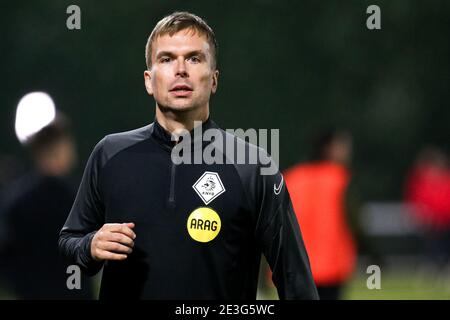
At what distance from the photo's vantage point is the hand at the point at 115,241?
164 inches

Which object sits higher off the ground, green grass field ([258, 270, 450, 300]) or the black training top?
the black training top

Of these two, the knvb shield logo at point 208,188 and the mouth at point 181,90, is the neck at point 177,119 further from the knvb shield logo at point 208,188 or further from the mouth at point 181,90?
the knvb shield logo at point 208,188

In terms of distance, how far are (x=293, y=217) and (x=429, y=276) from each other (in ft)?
50.5

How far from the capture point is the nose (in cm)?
453

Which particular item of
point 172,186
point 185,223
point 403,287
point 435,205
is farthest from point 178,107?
point 435,205

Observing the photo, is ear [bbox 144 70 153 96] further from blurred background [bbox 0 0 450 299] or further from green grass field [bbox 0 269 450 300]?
blurred background [bbox 0 0 450 299]

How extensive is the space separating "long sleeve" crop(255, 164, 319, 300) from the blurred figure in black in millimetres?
2685

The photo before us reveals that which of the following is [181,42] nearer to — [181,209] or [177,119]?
[177,119]

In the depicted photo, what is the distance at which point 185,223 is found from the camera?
14.5 ft

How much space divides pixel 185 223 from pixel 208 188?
185 mm

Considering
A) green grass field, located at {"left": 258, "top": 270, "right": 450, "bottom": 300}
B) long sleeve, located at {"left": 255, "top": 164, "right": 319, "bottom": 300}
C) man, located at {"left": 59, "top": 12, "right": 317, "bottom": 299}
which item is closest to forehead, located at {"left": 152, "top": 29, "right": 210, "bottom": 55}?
man, located at {"left": 59, "top": 12, "right": 317, "bottom": 299}

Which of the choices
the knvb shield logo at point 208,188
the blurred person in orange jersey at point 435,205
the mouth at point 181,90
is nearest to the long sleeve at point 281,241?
the knvb shield logo at point 208,188

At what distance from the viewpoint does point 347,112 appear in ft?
85.1
